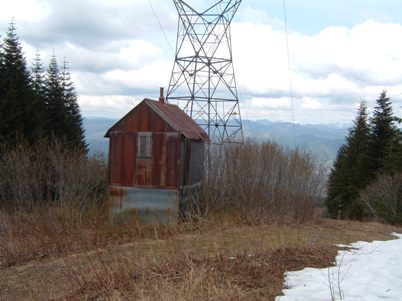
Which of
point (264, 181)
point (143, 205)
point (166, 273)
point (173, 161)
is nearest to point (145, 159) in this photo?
point (173, 161)

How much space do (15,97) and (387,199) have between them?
24674 millimetres

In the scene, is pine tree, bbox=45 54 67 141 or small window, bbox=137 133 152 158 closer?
small window, bbox=137 133 152 158

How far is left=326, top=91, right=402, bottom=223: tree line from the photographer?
3164 centimetres

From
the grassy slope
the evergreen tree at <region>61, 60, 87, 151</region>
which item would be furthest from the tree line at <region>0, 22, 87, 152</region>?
the grassy slope

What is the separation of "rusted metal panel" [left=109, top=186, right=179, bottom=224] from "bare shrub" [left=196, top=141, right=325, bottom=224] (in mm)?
1585

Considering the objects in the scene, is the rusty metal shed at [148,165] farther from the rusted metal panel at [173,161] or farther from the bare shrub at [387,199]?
the bare shrub at [387,199]

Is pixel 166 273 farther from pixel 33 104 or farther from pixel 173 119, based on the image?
pixel 33 104

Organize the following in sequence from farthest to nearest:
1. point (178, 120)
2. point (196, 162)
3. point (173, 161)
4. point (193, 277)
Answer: point (196, 162)
point (178, 120)
point (173, 161)
point (193, 277)

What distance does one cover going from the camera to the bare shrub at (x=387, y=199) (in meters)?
30.7

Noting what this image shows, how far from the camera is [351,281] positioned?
283 inches

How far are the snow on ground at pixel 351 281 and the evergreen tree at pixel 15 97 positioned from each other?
75.1 feet

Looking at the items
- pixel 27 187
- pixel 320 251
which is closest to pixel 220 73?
pixel 27 187

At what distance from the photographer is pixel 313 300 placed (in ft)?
20.5

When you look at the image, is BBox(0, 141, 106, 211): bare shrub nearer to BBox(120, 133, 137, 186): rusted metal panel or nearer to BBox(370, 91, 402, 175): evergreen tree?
BBox(120, 133, 137, 186): rusted metal panel
